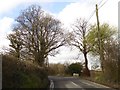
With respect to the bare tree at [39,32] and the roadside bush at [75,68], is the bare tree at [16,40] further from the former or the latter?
the roadside bush at [75,68]

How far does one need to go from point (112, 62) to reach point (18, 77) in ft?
65.8

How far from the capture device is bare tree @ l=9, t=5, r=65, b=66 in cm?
6253

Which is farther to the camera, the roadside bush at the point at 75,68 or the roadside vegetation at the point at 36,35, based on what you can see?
the roadside bush at the point at 75,68

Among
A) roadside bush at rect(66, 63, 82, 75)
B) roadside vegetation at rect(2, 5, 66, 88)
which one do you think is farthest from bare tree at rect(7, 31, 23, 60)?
roadside bush at rect(66, 63, 82, 75)

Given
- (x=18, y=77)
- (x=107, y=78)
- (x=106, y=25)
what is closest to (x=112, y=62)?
(x=107, y=78)

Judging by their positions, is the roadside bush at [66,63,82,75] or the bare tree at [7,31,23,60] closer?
the bare tree at [7,31,23,60]

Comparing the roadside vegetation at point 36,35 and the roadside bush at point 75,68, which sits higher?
the roadside vegetation at point 36,35

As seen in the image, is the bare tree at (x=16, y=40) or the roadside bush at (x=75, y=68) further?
the roadside bush at (x=75, y=68)

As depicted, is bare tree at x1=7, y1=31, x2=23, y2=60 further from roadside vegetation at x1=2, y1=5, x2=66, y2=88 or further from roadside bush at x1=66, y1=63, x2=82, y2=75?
roadside bush at x1=66, y1=63, x2=82, y2=75

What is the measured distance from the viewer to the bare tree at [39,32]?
Result: 6253 cm

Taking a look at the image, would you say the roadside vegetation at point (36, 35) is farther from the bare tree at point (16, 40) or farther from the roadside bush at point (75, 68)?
the roadside bush at point (75, 68)

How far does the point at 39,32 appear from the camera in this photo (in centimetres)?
6444

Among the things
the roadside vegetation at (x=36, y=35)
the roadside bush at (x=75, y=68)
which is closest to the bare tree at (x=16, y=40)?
the roadside vegetation at (x=36, y=35)

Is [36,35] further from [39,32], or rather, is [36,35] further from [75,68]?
[75,68]
